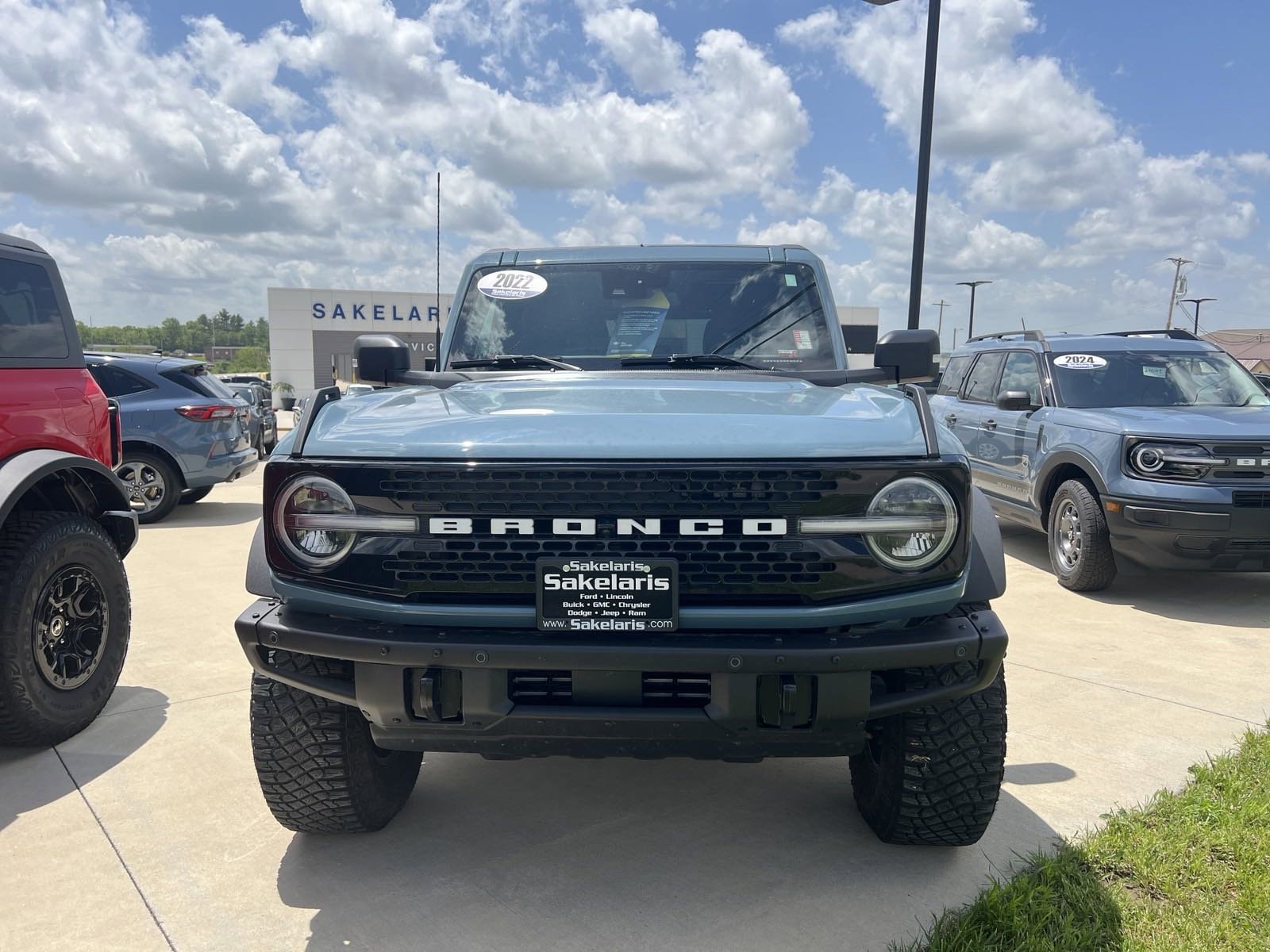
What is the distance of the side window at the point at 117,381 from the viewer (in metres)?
9.82

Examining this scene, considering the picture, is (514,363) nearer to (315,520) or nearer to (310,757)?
(315,520)

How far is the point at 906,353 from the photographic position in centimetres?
373

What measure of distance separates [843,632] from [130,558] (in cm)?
726

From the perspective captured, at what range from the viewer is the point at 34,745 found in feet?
12.5

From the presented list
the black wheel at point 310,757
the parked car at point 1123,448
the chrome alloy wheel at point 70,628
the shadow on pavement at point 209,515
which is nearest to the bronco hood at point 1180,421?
the parked car at point 1123,448

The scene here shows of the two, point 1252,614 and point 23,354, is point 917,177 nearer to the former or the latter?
point 1252,614

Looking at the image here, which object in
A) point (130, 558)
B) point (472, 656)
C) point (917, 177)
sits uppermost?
point (917, 177)

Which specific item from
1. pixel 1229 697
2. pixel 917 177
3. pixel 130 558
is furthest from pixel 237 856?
pixel 917 177

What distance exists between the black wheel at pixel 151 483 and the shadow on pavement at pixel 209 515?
155mm

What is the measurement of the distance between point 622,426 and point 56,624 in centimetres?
282

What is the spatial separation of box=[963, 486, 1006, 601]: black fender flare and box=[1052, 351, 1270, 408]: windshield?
5137 mm

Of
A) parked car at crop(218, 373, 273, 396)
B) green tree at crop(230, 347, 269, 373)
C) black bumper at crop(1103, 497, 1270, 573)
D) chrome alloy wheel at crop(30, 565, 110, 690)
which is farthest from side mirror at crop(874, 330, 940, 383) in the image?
green tree at crop(230, 347, 269, 373)

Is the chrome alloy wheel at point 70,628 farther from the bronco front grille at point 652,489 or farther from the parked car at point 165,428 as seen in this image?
the parked car at point 165,428

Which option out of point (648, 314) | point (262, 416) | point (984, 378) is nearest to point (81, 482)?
point (648, 314)
